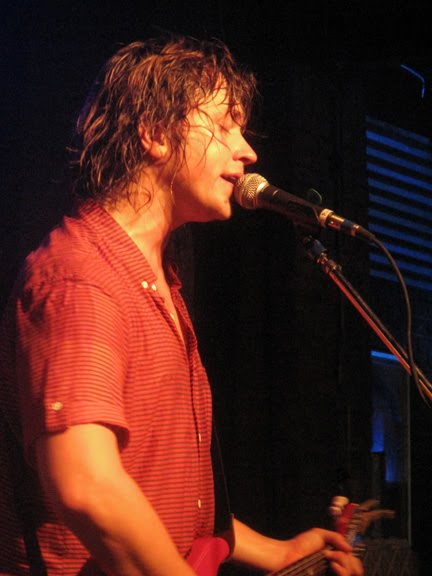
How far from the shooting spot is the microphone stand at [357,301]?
2066 millimetres

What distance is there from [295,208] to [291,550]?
96 centimetres

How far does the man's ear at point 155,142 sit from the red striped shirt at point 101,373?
251 millimetres

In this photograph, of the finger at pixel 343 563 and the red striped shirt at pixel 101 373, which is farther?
the finger at pixel 343 563

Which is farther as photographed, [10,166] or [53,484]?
[10,166]

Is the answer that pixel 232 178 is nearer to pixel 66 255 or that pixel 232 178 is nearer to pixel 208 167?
pixel 208 167

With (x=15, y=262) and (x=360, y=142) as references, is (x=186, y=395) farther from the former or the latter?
(x=360, y=142)

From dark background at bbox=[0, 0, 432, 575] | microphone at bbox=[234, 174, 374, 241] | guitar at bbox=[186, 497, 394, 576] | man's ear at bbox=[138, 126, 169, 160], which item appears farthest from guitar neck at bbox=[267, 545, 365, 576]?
man's ear at bbox=[138, 126, 169, 160]

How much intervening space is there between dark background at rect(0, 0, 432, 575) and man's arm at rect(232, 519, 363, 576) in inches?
33.4

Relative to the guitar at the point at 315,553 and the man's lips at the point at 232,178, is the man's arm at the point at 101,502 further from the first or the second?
the man's lips at the point at 232,178

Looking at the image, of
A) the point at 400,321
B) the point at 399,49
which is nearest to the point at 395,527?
the point at 400,321

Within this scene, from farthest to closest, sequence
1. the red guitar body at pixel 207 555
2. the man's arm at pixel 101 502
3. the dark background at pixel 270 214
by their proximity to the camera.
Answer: the dark background at pixel 270 214 < the red guitar body at pixel 207 555 < the man's arm at pixel 101 502

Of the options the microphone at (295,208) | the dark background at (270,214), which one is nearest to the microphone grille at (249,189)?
the microphone at (295,208)

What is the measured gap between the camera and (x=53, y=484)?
1518mm

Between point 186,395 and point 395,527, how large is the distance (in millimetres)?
2456
